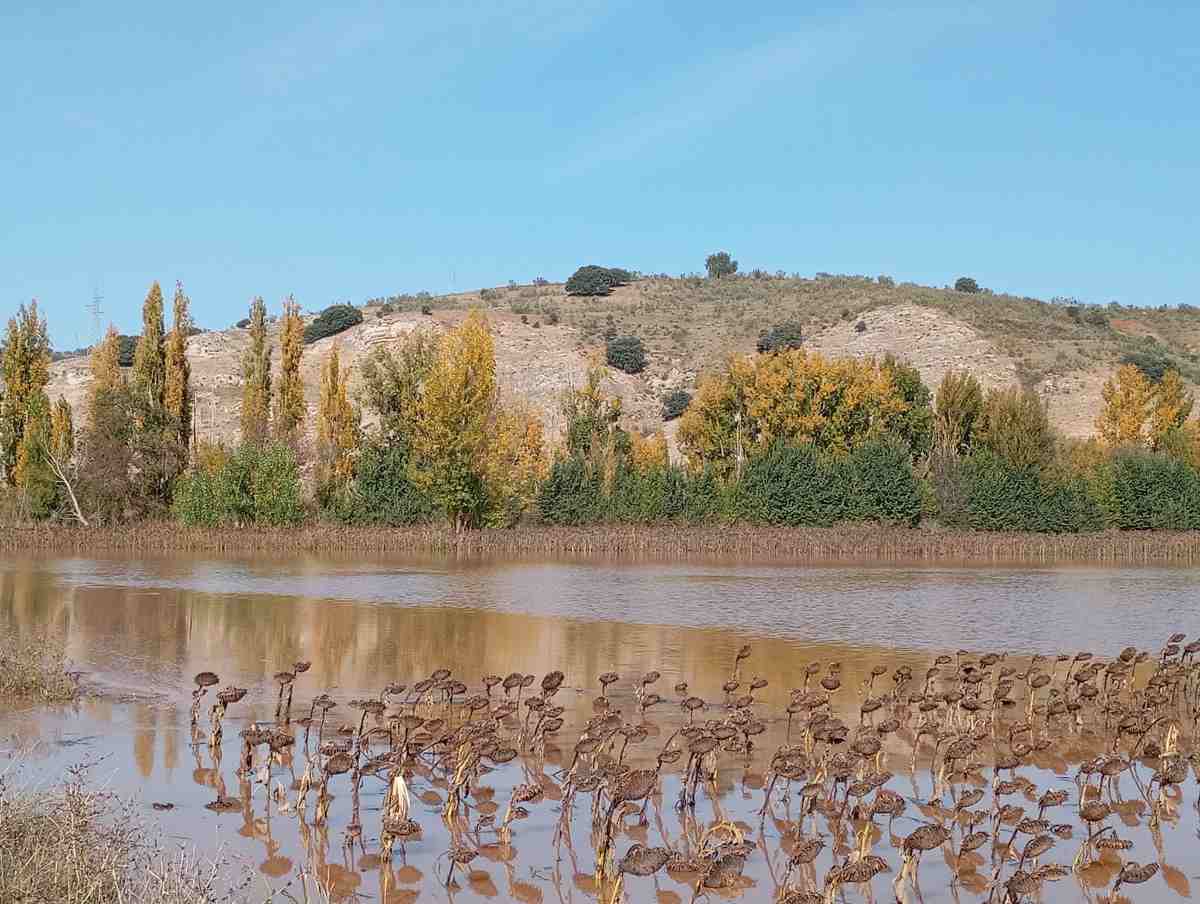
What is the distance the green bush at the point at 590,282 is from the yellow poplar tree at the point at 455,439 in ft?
194

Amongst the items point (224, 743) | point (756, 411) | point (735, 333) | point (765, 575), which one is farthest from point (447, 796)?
point (735, 333)

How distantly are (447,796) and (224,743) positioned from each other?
322 centimetres

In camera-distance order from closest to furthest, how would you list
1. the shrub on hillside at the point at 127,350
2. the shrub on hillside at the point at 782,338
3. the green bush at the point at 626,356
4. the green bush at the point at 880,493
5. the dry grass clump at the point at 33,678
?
the dry grass clump at the point at 33,678
the green bush at the point at 880,493
the green bush at the point at 626,356
the shrub on hillside at the point at 782,338
the shrub on hillside at the point at 127,350

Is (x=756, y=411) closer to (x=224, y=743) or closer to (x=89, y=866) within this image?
(x=224, y=743)

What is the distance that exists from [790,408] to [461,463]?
17101 millimetres

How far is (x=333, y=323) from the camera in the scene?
9275 cm

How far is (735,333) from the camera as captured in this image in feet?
313

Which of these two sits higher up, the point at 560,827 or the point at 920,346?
the point at 920,346

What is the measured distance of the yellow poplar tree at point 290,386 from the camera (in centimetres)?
5544

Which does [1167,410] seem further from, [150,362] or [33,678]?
[33,678]

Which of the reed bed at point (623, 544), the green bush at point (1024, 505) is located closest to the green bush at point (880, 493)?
the green bush at point (1024, 505)

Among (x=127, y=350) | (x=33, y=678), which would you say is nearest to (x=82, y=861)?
(x=33, y=678)

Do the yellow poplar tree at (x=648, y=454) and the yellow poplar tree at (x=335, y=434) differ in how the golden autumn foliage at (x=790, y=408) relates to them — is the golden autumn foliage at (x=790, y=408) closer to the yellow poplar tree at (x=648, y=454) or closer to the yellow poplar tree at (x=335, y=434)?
the yellow poplar tree at (x=648, y=454)

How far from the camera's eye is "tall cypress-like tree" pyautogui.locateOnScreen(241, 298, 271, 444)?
54719mm
